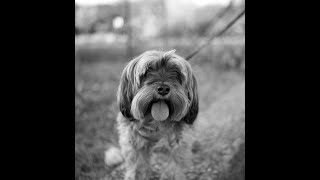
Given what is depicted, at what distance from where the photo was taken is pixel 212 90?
398 inches

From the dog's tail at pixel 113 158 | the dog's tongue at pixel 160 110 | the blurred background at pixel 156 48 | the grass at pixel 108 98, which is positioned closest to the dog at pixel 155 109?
the dog's tongue at pixel 160 110

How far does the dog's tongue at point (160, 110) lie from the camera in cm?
372

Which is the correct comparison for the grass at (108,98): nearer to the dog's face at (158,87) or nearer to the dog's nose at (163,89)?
the dog's face at (158,87)

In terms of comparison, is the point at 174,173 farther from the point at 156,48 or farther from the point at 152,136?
the point at 156,48


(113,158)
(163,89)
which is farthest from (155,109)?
(113,158)

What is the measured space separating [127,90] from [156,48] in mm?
4292

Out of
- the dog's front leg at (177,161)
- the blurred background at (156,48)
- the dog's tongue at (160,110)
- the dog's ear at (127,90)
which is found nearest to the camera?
the dog's tongue at (160,110)

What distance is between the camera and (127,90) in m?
3.97

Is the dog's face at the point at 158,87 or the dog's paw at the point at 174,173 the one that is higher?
the dog's face at the point at 158,87

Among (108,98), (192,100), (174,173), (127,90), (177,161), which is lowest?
(174,173)
